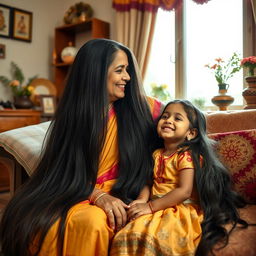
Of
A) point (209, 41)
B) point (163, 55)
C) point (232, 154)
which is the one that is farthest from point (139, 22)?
point (232, 154)

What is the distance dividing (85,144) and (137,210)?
0.44m

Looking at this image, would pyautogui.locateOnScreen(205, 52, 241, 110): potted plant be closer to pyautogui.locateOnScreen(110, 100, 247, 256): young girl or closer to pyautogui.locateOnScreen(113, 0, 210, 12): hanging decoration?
pyautogui.locateOnScreen(113, 0, 210, 12): hanging decoration

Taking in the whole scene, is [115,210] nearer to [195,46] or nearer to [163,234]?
[163,234]

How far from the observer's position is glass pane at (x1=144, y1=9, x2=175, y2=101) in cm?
383

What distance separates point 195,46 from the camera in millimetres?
3701

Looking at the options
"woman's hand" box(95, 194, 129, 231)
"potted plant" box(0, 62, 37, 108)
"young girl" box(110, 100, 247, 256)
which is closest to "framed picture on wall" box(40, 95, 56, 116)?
"potted plant" box(0, 62, 37, 108)

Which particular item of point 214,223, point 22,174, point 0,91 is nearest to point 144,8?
point 0,91

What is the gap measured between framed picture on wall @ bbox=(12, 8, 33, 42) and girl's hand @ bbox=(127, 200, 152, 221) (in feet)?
12.4

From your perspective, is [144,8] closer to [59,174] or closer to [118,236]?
[59,174]

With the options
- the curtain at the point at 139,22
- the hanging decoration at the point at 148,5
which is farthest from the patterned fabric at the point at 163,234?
the hanging decoration at the point at 148,5

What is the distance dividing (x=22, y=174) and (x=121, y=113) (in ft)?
2.66

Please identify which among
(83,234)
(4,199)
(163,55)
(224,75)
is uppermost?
(163,55)

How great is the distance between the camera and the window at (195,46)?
11.1ft

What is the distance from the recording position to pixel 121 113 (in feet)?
5.64
